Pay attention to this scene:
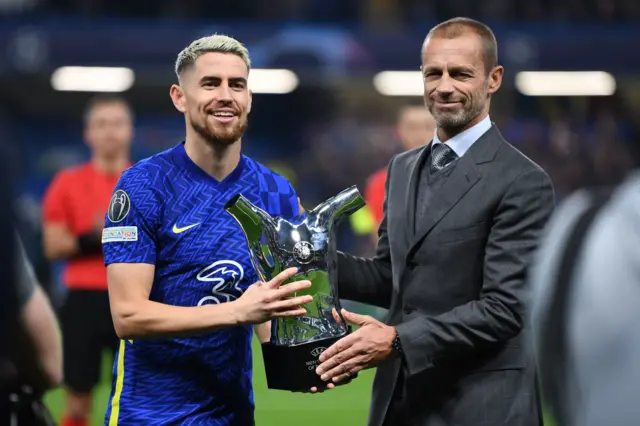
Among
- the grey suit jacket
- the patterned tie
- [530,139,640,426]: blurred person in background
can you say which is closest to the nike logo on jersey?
the grey suit jacket

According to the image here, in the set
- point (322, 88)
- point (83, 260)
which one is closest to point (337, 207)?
point (83, 260)

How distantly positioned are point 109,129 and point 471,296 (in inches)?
115

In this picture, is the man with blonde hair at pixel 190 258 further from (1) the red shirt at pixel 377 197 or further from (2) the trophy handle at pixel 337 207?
(1) the red shirt at pixel 377 197

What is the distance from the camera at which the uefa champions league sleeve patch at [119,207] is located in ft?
7.42

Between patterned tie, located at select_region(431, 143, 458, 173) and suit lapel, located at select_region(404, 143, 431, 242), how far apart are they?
→ 35 mm

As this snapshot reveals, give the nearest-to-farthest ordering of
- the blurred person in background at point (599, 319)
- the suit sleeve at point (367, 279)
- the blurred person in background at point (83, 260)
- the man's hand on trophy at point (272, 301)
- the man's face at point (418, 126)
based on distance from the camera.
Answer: the blurred person in background at point (599, 319) < the man's hand on trophy at point (272, 301) < the suit sleeve at point (367, 279) < the blurred person in background at point (83, 260) < the man's face at point (418, 126)

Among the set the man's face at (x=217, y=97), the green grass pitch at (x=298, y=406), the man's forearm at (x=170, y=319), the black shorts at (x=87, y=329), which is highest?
the man's face at (x=217, y=97)

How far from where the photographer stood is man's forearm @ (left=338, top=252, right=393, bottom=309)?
2510mm

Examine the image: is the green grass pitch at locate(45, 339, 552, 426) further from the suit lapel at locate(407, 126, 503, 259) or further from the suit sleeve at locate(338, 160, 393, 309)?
the suit lapel at locate(407, 126, 503, 259)

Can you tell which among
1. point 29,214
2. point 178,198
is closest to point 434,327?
point 178,198

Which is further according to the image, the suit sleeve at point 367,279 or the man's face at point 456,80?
the suit sleeve at point 367,279

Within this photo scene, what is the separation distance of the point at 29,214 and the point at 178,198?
27.8ft

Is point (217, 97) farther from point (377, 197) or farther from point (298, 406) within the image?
point (298, 406)

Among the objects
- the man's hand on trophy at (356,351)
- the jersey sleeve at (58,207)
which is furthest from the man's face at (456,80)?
the jersey sleeve at (58,207)
